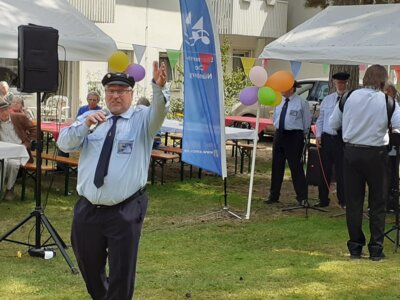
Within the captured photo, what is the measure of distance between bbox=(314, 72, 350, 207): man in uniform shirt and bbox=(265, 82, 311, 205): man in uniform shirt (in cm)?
21

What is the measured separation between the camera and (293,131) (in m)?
9.68

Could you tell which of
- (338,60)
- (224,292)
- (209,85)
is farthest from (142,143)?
(338,60)

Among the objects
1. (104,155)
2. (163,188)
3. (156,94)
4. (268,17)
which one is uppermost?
(268,17)

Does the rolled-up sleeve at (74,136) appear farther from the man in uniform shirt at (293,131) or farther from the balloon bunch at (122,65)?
the man in uniform shirt at (293,131)

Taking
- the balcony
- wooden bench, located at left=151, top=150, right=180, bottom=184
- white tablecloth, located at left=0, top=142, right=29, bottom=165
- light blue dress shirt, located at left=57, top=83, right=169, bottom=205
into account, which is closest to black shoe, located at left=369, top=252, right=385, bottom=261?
light blue dress shirt, located at left=57, top=83, right=169, bottom=205

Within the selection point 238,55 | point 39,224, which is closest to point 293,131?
point 39,224

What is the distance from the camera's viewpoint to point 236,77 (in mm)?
19391

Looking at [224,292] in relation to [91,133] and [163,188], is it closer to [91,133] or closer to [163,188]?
[91,133]

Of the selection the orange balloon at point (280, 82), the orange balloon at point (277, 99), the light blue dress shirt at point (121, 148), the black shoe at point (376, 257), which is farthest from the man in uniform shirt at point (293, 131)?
the light blue dress shirt at point (121, 148)

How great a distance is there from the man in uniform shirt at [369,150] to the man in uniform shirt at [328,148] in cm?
252

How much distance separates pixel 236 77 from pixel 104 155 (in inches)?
602

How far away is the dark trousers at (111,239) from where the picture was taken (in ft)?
14.1

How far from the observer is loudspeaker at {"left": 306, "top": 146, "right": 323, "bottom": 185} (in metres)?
9.74

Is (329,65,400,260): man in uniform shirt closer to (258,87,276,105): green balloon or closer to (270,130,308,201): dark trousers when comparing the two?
(258,87,276,105): green balloon
